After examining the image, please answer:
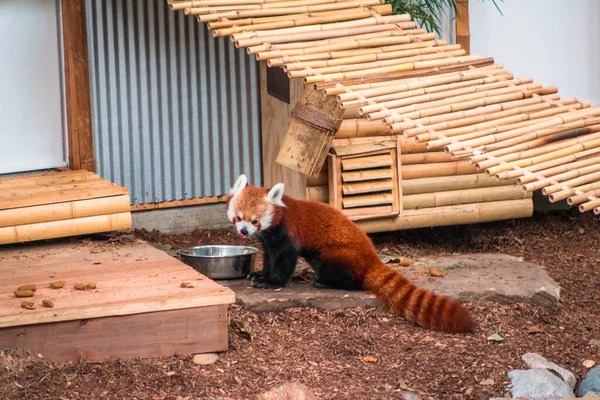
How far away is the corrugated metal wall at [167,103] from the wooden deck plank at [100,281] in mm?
1153

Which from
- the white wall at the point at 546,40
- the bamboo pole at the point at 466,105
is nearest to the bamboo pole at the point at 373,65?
the bamboo pole at the point at 466,105

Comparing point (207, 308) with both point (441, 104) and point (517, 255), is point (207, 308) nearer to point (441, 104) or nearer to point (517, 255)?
point (441, 104)

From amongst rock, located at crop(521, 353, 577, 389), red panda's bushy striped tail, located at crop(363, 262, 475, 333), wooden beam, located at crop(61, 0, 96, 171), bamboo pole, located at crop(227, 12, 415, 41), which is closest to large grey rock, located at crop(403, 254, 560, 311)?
red panda's bushy striped tail, located at crop(363, 262, 475, 333)

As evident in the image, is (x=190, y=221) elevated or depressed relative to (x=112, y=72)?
depressed

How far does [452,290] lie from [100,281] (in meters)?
2.13

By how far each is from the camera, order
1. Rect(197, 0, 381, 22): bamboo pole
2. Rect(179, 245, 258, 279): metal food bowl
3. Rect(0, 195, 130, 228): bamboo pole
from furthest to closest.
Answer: Rect(197, 0, 381, 22): bamboo pole, Rect(0, 195, 130, 228): bamboo pole, Rect(179, 245, 258, 279): metal food bowl

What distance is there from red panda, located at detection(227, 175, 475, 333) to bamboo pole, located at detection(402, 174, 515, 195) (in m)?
1.74

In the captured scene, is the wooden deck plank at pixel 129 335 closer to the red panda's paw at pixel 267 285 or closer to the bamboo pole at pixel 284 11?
the red panda's paw at pixel 267 285

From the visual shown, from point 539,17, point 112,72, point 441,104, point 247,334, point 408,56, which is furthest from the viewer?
point 539,17

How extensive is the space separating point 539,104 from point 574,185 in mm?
1103

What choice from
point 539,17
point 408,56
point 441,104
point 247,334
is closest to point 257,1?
point 408,56

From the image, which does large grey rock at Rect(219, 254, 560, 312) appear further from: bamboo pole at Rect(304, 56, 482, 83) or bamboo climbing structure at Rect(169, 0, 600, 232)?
bamboo pole at Rect(304, 56, 482, 83)

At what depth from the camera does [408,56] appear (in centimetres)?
675

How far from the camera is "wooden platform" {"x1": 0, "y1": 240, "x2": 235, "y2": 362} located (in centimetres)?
499
